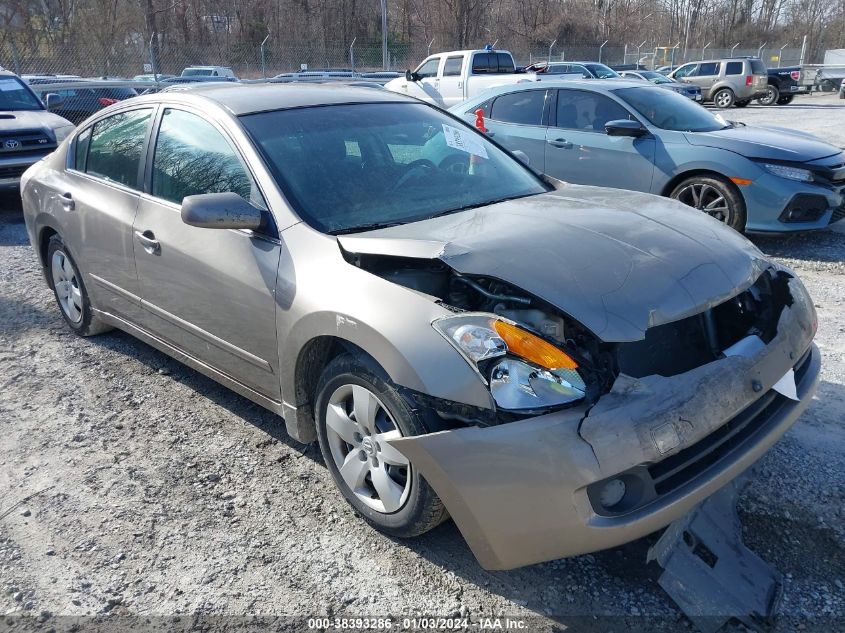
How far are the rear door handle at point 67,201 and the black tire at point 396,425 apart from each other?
2.51 m

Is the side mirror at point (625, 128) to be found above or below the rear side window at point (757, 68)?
below

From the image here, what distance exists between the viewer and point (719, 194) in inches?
256

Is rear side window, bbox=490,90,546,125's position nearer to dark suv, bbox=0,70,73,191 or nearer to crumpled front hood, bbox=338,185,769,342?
crumpled front hood, bbox=338,185,769,342

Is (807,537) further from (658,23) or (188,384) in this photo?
(658,23)

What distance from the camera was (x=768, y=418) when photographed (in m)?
2.58

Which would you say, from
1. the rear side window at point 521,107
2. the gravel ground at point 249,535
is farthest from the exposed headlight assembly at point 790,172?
the gravel ground at point 249,535

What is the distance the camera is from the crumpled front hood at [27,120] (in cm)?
922

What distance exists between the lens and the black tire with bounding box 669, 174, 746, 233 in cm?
639

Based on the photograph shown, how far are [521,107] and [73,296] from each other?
518 cm

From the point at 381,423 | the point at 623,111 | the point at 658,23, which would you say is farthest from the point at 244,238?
A: the point at 658,23

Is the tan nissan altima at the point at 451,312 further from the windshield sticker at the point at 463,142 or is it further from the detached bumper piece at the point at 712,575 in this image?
the detached bumper piece at the point at 712,575

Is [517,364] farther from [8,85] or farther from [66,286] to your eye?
[8,85]

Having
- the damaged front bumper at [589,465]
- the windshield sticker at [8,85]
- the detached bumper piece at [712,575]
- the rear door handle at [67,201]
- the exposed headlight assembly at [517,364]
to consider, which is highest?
the windshield sticker at [8,85]

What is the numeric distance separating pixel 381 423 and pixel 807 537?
5.69ft
